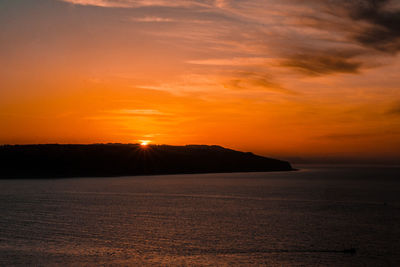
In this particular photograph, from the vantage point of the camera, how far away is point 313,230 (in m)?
52.8

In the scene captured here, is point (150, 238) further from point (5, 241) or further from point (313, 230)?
point (313, 230)

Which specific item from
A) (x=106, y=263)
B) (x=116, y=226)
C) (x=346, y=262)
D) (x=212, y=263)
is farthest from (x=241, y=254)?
(x=116, y=226)

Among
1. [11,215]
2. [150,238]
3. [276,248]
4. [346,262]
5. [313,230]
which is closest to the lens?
[346,262]

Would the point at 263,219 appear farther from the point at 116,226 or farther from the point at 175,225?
the point at 116,226

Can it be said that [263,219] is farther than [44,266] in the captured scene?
Yes

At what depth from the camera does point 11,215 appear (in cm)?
6294

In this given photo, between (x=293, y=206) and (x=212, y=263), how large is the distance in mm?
51284

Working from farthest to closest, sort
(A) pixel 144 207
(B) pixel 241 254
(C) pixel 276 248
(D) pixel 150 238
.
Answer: (A) pixel 144 207
(D) pixel 150 238
(C) pixel 276 248
(B) pixel 241 254

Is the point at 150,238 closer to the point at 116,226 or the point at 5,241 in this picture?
the point at 116,226

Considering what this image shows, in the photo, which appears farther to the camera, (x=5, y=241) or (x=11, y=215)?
(x=11, y=215)

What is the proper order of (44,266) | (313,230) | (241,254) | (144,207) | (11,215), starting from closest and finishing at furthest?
1. (44,266)
2. (241,254)
3. (313,230)
4. (11,215)
5. (144,207)

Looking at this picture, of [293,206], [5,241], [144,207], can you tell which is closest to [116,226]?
[5,241]

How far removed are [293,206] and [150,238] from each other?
149 feet

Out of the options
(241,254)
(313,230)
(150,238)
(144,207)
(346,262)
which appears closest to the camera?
(346,262)
